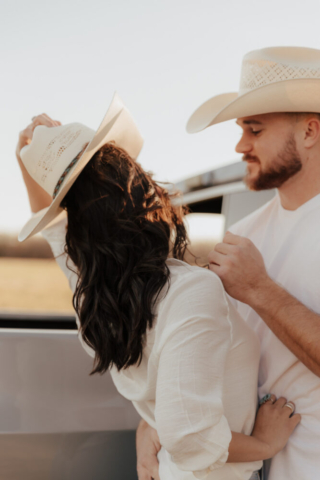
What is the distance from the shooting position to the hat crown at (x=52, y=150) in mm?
1404

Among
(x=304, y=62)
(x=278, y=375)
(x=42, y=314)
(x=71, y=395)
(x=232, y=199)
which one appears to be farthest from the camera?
(x=232, y=199)

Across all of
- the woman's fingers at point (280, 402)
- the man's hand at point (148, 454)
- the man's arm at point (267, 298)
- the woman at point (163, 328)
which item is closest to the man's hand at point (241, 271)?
Result: the man's arm at point (267, 298)

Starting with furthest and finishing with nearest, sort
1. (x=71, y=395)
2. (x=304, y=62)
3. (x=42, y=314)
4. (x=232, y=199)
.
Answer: (x=232, y=199) < (x=42, y=314) < (x=304, y=62) < (x=71, y=395)

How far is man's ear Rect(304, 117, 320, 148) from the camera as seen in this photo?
191 centimetres

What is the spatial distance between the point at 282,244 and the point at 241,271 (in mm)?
415

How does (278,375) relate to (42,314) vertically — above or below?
above

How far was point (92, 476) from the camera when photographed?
5.66 ft

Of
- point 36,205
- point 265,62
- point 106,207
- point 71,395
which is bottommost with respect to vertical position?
point 71,395

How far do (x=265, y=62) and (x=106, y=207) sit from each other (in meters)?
1.06

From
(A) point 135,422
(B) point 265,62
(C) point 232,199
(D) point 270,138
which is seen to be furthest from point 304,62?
(A) point 135,422

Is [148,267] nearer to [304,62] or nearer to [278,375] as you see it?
[278,375]

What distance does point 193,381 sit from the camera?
3.68 ft

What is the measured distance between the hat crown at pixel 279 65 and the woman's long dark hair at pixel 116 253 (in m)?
0.84

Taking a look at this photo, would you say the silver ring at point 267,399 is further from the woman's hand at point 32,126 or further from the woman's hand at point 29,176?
the woman's hand at point 32,126
